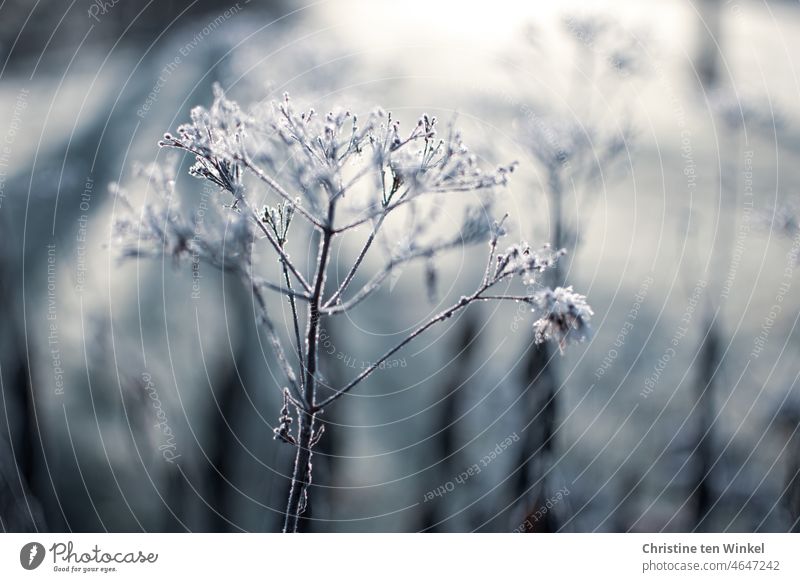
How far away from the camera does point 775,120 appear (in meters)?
1.92

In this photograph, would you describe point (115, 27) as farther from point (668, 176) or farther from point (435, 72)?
point (668, 176)

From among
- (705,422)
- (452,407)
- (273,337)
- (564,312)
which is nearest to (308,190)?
(273,337)

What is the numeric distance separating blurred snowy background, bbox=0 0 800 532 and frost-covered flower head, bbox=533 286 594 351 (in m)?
0.93

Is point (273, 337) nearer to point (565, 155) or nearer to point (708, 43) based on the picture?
point (565, 155)

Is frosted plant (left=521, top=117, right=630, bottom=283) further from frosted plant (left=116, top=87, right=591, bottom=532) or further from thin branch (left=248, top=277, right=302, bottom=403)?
thin branch (left=248, top=277, right=302, bottom=403)

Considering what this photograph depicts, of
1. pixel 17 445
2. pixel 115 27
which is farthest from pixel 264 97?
pixel 17 445

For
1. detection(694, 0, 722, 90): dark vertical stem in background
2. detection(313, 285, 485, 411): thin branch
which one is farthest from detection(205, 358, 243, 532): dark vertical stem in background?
detection(694, 0, 722, 90): dark vertical stem in background

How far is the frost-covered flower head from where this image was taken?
821mm
